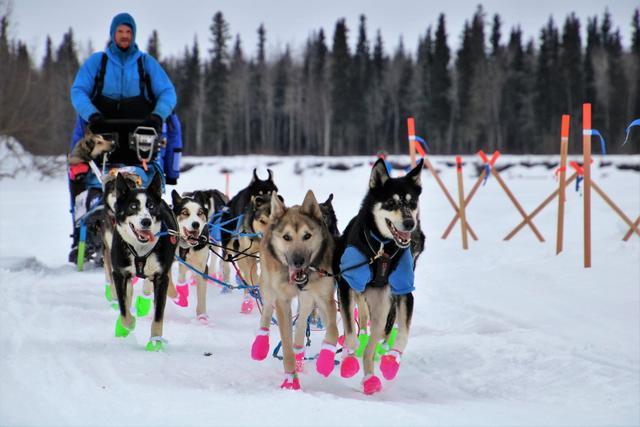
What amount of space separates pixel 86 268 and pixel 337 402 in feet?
14.8

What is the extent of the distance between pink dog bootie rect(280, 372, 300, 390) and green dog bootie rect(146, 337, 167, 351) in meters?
0.92

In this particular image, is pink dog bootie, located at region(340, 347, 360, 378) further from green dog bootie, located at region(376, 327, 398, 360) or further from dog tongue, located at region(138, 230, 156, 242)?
dog tongue, located at region(138, 230, 156, 242)

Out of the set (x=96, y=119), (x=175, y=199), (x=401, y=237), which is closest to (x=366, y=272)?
(x=401, y=237)

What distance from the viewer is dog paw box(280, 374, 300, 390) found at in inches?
108

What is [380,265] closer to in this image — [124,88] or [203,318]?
[203,318]

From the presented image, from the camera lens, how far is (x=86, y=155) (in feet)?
15.3

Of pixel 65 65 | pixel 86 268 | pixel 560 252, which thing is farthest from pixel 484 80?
pixel 86 268

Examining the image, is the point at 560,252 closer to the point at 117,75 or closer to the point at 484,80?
the point at 117,75

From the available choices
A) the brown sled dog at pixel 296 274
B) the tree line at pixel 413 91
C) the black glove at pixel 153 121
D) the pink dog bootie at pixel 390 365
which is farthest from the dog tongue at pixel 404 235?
the tree line at pixel 413 91

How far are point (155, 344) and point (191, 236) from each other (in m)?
0.96

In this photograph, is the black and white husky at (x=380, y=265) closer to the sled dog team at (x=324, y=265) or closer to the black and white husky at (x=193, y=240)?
the sled dog team at (x=324, y=265)

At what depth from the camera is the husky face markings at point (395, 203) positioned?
2.78 metres

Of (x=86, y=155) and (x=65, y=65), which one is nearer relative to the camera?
(x=86, y=155)

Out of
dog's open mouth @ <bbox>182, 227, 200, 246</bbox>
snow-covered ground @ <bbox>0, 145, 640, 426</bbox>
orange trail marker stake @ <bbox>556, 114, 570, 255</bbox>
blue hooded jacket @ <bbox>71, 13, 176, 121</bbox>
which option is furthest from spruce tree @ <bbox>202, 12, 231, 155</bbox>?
dog's open mouth @ <bbox>182, 227, 200, 246</bbox>
